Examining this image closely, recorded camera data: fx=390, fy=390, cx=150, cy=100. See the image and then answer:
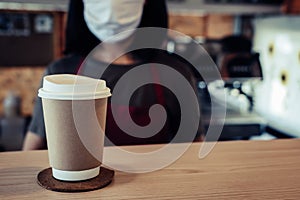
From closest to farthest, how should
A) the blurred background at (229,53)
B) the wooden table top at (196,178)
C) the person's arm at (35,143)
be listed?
the wooden table top at (196,178)
the person's arm at (35,143)
the blurred background at (229,53)

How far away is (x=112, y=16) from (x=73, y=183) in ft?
2.40

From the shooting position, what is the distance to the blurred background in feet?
7.13

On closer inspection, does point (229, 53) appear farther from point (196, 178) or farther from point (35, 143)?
point (196, 178)

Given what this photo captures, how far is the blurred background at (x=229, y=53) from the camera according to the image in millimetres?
2172

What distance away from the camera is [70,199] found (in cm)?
55

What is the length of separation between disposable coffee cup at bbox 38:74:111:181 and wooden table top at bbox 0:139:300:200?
0.05 m

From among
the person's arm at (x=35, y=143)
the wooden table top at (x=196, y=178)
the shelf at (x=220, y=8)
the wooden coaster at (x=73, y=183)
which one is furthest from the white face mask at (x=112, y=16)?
the shelf at (x=220, y=8)

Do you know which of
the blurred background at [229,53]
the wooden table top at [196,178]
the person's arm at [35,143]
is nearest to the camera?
the wooden table top at [196,178]

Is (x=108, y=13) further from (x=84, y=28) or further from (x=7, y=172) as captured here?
(x=7, y=172)

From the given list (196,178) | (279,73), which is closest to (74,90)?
(196,178)

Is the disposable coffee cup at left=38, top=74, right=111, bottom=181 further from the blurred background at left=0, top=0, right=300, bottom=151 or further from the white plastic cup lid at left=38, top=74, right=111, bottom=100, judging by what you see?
the blurred background at left=0, top=0, right=300, bottom=151

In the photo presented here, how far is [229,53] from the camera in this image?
7.34 feet

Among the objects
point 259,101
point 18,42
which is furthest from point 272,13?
point 18,42

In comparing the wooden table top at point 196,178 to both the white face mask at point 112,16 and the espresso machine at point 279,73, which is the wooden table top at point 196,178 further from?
the espresso machine at point 279,73
